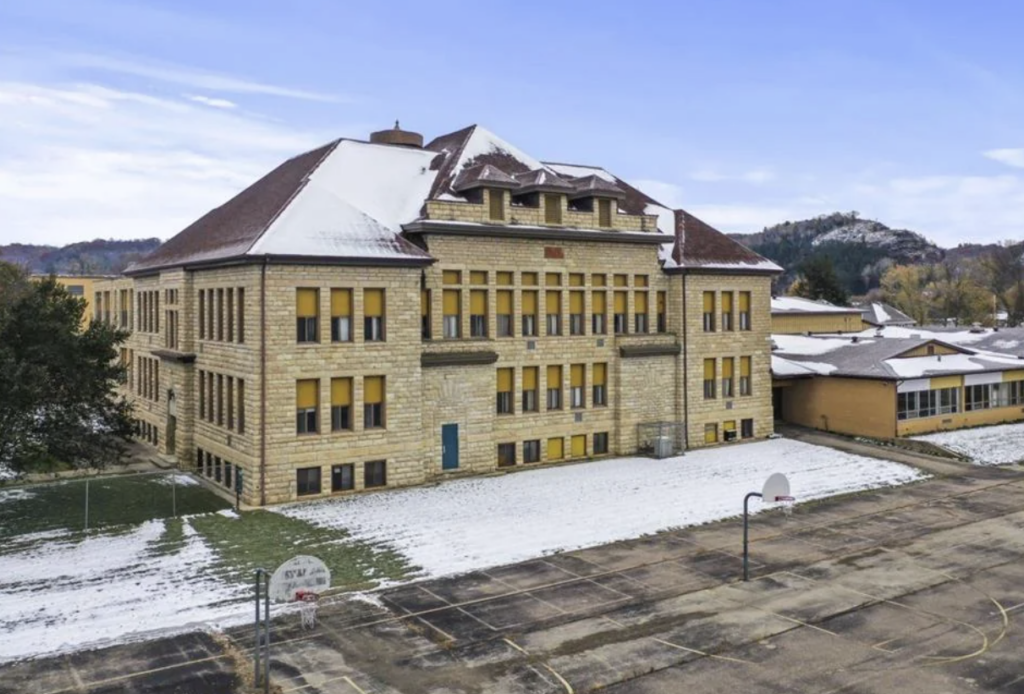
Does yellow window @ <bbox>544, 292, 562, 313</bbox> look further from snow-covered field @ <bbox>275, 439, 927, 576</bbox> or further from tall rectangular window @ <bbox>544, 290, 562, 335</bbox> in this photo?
snow-covered field @ <bbox>275, 439, 927, 576</bbox>

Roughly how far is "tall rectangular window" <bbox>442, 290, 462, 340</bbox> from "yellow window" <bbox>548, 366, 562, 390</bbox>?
5.05m

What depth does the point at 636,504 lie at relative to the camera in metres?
31.8

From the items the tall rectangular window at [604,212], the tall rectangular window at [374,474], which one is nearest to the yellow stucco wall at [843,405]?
the tall rectangular window at [604,212]

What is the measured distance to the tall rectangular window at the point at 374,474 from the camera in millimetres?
33781

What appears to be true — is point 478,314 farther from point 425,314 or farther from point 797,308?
point 797,308

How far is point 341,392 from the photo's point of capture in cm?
3334

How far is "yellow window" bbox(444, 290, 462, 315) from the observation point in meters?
36.9

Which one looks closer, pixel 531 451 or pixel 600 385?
pixel 531 451

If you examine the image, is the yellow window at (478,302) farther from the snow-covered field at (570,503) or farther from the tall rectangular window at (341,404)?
the snow-covered field at (570,503)

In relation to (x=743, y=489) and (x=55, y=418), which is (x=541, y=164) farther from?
(x=55, y=418)

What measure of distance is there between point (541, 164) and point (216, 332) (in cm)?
1774

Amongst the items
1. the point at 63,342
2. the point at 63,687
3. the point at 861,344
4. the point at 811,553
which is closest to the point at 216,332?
the point at 63,342

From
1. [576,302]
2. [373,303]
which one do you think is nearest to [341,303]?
[373,303]

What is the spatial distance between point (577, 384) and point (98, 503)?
2057 cm
